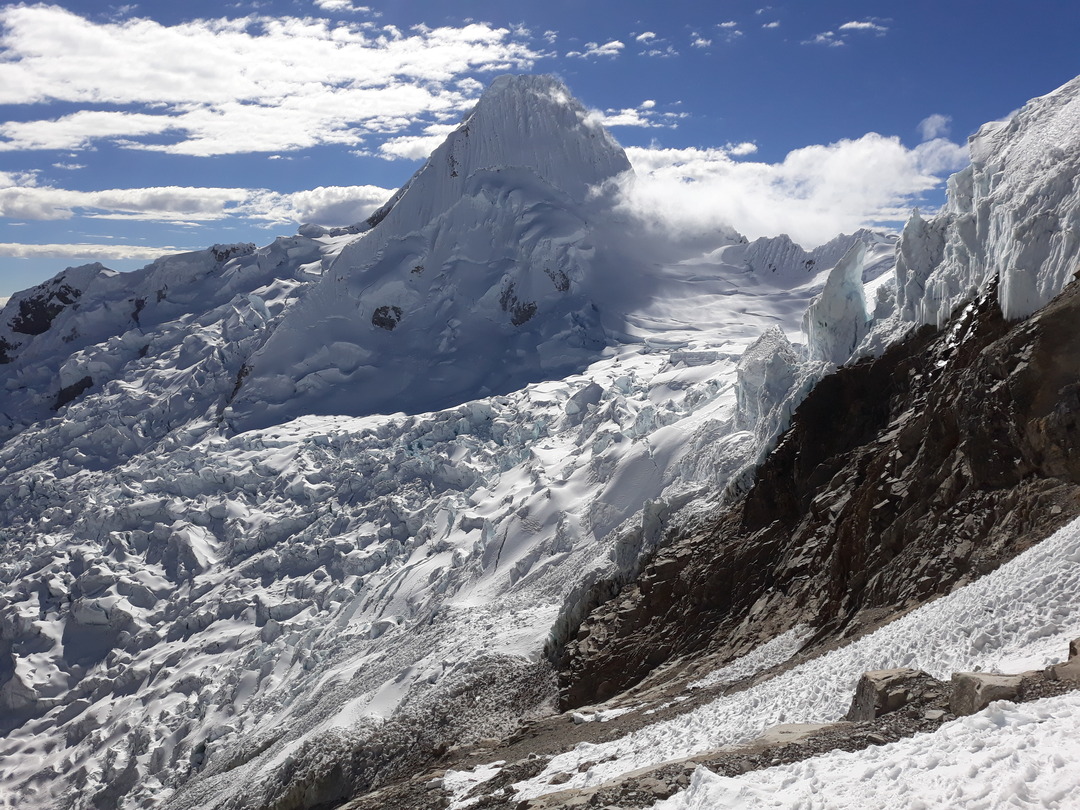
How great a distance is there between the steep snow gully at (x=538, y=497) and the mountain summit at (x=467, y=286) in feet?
1.16

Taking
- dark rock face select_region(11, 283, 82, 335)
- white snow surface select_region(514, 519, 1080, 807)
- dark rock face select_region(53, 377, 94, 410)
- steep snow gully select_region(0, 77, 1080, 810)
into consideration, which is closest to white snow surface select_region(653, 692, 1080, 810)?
steep snow gully select_region(0, 77, 1080, 810)

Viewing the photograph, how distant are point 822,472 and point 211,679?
127 feet

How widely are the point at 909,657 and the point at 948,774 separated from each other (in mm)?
4667

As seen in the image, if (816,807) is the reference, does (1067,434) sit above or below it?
above

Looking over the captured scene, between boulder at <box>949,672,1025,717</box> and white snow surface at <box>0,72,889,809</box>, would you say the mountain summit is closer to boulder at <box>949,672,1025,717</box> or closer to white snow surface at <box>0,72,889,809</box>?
white snow surface at <box>0,72,889,809</box>

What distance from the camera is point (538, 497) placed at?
4509cm

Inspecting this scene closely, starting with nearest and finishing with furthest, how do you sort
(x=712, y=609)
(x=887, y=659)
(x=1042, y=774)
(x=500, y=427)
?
A: 1. (x=1042, y=774)
2. (x=887, y=659)
3. (x=712, y=609)
4. (x=500, y=427)

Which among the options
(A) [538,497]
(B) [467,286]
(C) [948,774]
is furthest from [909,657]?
(B) [467,286]

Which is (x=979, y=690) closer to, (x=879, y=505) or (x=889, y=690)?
(x=889, y=690)

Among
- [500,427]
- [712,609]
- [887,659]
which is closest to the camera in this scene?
[887,659]

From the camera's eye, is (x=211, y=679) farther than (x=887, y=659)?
Yes

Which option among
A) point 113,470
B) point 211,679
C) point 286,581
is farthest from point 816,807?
point 113,470

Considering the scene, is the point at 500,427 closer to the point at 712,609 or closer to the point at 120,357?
the point at 712,609

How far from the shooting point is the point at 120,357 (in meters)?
93.9
